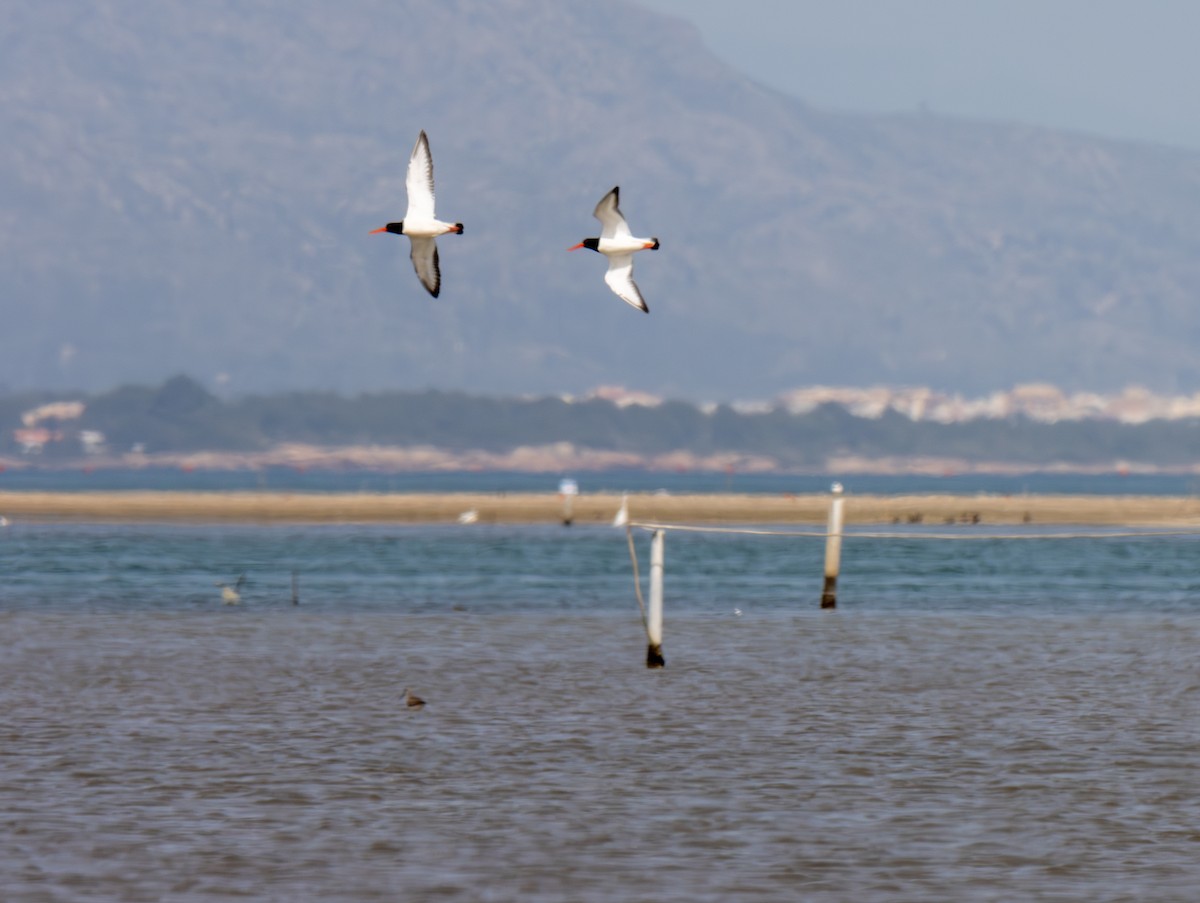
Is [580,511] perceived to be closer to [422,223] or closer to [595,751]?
[422,223]

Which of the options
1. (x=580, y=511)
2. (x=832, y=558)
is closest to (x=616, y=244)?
(x=832, y=558)

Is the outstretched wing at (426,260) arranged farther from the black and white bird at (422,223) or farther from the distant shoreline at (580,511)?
the distant shoreline at (580,511)

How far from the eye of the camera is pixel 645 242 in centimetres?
2792

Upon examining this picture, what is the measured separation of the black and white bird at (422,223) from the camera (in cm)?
2816

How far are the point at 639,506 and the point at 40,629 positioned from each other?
95512 millimetres

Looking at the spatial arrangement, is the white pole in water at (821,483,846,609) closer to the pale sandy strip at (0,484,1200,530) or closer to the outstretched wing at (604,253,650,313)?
the outstretched wing at (604,253,650,313)

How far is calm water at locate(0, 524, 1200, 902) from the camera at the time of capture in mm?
16109

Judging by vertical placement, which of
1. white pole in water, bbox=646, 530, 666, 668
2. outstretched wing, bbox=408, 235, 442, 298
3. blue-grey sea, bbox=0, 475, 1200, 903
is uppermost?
outstretched wing, bbox=408, 235, 442, 298

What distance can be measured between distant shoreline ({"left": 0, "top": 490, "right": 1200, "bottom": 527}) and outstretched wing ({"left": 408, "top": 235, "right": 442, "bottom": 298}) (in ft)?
256

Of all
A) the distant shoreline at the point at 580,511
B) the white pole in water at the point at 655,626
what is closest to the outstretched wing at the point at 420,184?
the white pole in water at the point at 655,626

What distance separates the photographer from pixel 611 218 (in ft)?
96.5

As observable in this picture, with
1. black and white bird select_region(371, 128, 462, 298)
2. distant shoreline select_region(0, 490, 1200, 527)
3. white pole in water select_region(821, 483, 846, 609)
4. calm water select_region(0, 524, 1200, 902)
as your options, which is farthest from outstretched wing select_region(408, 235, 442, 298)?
distant shoreline select_region(0, 490, 1200, 527)

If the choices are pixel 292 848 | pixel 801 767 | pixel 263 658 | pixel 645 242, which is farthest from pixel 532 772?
pixel 263 658

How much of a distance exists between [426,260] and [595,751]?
345 inches
